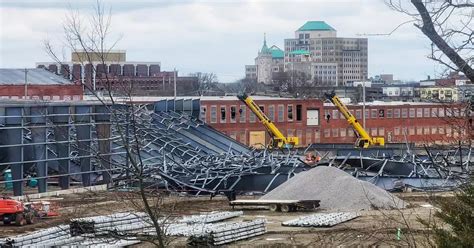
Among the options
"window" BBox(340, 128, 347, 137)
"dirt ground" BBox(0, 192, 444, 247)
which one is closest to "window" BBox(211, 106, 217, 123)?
"window" BBox(340, 128, 347, 137)

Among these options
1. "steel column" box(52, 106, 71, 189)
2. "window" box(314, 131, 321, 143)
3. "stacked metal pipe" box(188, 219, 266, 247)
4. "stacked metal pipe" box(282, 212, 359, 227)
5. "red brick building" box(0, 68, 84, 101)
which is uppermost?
"red brick building" box(0, 68, 84, 101)

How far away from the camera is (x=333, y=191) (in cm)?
3359

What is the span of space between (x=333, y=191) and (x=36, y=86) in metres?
39.7

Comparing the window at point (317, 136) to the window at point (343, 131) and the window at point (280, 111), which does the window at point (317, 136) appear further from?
the window at point (280, 111)

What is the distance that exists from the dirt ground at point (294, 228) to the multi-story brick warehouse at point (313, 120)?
3968cm

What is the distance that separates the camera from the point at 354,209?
31828 millimetres

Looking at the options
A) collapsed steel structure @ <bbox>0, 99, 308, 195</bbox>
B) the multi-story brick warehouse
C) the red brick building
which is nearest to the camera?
collapsed steel structure @ <bbox>0, 99, 308, 195</bbox>

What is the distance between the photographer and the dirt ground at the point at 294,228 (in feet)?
67.7

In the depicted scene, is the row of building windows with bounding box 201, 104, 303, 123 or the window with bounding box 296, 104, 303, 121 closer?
the row of building windows with bounding box 201, 104, 303, 123

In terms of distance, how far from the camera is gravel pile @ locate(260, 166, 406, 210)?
105 feet

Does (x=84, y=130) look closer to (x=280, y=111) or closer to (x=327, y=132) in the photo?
(x=280, y=111)

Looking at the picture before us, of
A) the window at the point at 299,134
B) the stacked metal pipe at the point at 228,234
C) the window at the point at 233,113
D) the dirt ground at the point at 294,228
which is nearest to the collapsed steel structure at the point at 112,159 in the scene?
the dirt ground at the point at 294,228

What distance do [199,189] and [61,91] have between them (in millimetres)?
35112

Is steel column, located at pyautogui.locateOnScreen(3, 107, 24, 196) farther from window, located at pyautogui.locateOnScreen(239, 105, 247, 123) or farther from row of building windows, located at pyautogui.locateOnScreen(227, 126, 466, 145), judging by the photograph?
window, located at pyautogui.locateOnScreen(239, 105, 247, 123)
